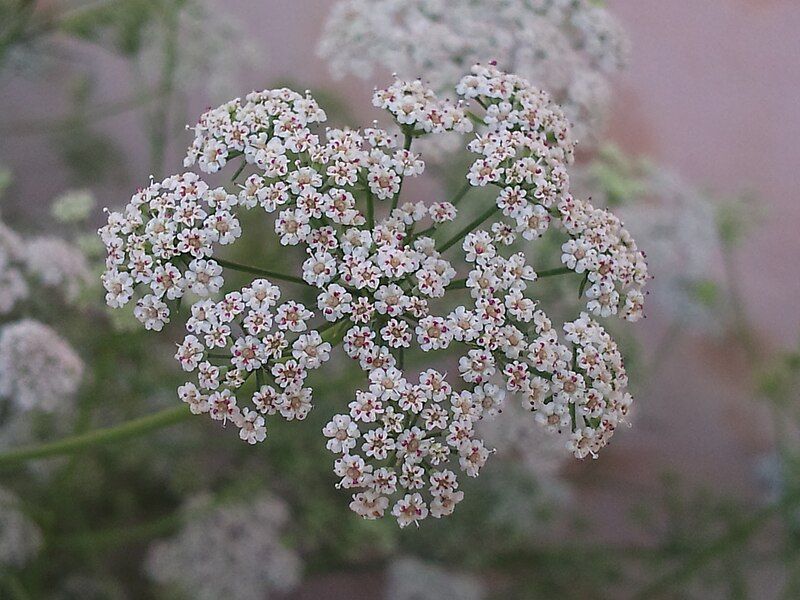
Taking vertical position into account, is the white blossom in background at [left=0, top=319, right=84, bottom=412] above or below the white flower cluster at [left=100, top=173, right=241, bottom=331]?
below

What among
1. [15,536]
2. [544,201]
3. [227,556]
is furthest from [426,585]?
[544,201]

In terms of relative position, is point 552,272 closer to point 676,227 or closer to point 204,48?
point 676,227

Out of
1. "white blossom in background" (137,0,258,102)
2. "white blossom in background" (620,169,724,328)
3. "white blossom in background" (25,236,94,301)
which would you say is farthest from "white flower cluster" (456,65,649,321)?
"white blossom in background" (137,0,258,102)

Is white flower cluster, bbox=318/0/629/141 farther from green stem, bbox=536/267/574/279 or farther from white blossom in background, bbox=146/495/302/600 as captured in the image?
white blossom in background, bbox=146/495/302/600

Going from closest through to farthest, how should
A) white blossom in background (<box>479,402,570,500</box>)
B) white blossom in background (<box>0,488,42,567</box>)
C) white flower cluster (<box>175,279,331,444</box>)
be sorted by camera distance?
1. white flower cluster (<box>175,279,331,444</box>)
2. white blossom in background (<box>0,488,42,567</box>)
3. white blossom in background (<box>479,402,570,500</box>)

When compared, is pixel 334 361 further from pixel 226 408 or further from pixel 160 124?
pixel 226 408
